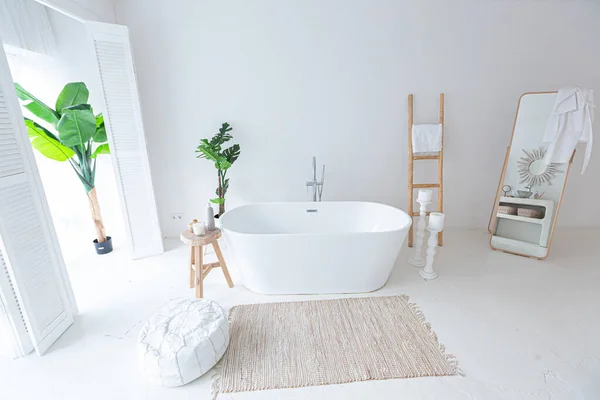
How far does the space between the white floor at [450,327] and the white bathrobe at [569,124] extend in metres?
0.94

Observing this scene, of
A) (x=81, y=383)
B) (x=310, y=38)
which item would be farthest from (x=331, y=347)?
(x=310, y=38)

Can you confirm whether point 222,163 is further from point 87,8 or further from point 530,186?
point 530,186

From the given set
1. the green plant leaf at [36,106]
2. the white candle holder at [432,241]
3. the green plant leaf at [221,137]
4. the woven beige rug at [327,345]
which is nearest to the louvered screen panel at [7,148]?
the green plant leaf at [36,106]

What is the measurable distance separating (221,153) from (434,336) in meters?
2.17

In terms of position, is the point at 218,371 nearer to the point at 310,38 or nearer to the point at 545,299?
the point at 545,299

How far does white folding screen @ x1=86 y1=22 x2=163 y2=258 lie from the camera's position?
2137 millimetres

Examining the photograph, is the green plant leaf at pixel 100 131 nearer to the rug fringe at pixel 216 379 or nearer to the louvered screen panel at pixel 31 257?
the louvered screen panel at pixel 31 257

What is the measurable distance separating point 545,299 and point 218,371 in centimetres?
223

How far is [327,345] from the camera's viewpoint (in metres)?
1.53

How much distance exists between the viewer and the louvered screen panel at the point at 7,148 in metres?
1.37

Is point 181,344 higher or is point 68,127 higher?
point 68,127

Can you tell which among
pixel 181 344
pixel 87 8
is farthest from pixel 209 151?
pixel 181 344

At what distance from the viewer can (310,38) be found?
7.97 feet

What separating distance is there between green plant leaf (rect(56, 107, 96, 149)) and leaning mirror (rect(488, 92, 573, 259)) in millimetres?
3679
